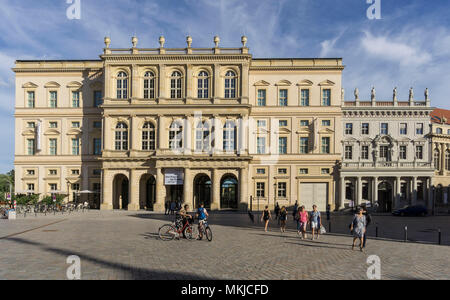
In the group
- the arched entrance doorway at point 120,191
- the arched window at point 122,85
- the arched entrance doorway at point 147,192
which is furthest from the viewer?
the arched entrance doorway at point 120,191

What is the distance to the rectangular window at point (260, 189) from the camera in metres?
44.2

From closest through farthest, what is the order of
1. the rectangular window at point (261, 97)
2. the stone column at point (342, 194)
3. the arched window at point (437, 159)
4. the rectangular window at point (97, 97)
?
1. the stone column at point (342, 194)
2. the rectangular window at point (261, 97)
3. the rectangular window at point (97, 97)
4. the arched window at point (437, 159)

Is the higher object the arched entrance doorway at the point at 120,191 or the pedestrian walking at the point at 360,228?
the pedestrian walking at the point at 360,228

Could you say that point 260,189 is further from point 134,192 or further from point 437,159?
point 437,159

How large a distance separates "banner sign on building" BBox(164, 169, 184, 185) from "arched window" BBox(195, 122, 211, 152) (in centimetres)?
398

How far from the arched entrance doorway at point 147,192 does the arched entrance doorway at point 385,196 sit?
31421mm

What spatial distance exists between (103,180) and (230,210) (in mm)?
16969

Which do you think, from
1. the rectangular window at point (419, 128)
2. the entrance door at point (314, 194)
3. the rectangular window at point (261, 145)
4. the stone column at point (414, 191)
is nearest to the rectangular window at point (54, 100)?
the rectangular window at point (261, 145)

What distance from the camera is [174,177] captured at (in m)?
41.6

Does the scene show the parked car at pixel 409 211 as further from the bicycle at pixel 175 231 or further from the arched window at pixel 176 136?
the bicycle at pixel 175 231

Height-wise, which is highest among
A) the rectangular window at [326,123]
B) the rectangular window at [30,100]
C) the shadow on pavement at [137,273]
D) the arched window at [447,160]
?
the rectangular window at [30,100]

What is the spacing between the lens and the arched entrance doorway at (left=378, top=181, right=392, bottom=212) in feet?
149

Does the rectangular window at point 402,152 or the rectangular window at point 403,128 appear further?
the rectangular window at point 403,128
